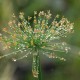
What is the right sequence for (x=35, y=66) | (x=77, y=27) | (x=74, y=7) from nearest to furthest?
(x=35, y=66) → (x=77, y=27) → (x=74, y=7)

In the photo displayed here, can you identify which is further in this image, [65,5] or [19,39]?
[65,5]

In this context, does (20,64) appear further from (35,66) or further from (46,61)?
(35,66)

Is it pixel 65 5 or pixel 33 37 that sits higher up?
pixel 65 5

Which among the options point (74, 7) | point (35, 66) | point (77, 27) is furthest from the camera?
point (74, 7)

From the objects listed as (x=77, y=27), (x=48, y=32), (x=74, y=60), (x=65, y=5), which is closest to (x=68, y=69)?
(x=74, y=60)

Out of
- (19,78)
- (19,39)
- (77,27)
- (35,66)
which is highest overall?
(77,27)

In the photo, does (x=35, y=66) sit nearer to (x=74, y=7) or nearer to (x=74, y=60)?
(x=74, y=60)

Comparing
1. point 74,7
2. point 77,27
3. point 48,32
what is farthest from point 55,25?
point 74,7
